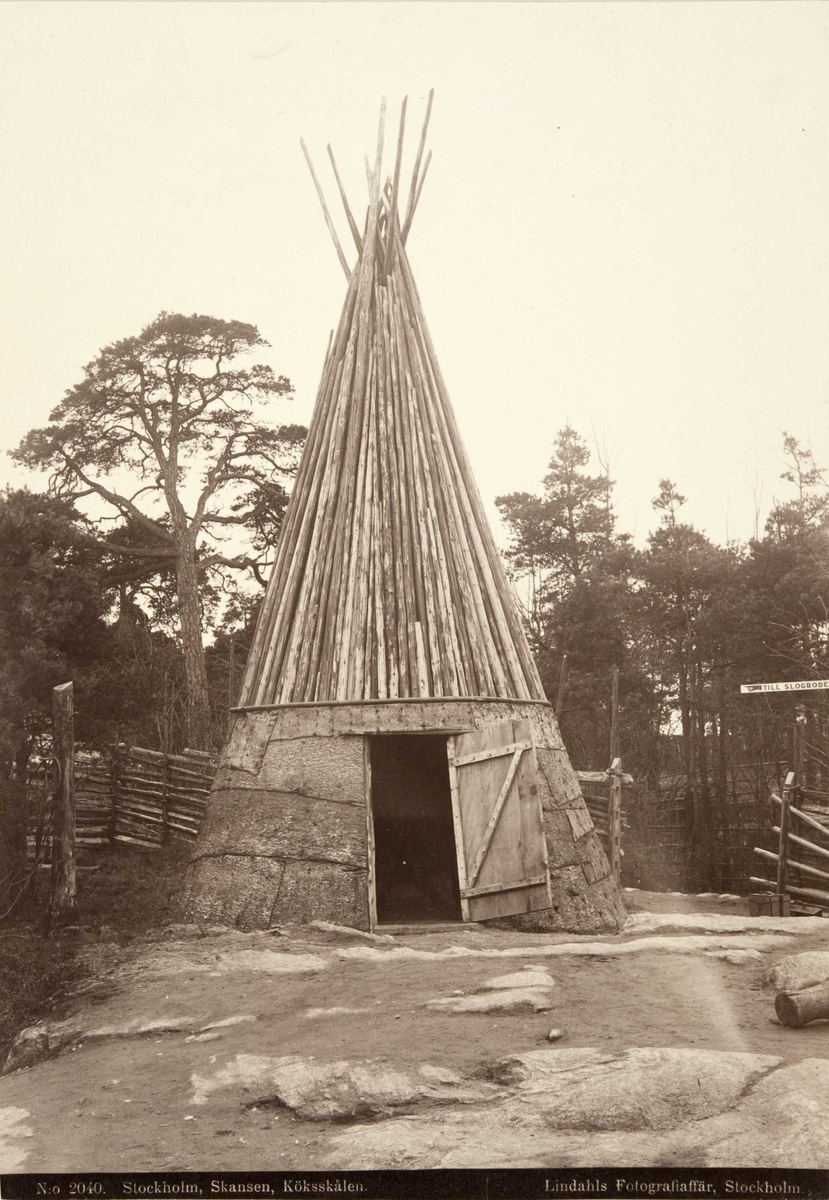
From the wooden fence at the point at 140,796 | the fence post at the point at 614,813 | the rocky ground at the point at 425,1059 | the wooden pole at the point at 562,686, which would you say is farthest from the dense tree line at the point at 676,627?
the wooden fence at the point at 140,796

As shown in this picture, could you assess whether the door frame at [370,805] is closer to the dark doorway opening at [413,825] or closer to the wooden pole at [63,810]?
the dark doorway opening at [413,825]

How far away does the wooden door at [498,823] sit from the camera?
8.84m

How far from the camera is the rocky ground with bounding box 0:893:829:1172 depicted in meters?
4.27

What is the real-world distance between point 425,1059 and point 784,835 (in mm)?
8170

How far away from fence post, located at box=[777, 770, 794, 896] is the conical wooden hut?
314 cm

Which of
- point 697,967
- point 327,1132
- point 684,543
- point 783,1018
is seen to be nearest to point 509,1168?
point 327,1132

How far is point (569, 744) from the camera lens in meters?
24.2

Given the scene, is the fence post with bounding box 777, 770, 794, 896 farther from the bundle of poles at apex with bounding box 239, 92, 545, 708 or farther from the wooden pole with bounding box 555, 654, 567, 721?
the wooden pole with bounding box 555, 654, 567, 721

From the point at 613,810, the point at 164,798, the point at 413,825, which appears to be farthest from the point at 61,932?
the point at 613,810

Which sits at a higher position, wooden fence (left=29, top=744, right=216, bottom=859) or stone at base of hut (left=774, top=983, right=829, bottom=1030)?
wooden fence (left=29, top=744, right=216, bottom=859)

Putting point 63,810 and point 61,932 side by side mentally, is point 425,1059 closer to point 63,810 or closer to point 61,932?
point 61,932

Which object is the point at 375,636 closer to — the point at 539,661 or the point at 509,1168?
the point at 509,1168

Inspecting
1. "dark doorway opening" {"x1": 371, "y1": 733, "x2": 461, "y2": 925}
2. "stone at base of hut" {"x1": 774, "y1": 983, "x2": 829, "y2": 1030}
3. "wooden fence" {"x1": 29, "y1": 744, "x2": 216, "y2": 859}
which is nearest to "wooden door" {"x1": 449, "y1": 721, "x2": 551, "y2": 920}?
"dark doorway opening" {"x1": 371, "y1": 733, "x2": 461, "y2": 925}

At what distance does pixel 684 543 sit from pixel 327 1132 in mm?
19522
